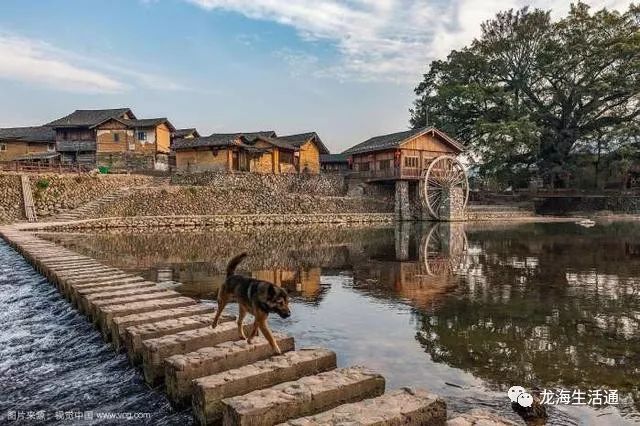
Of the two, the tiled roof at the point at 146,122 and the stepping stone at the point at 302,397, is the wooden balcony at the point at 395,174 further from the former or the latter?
the stepping stone at the point at 302,397

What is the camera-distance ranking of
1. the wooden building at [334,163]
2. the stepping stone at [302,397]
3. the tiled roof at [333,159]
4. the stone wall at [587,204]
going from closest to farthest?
the stepping stone at [302,397] < the stone wall at [587,204] < the tiled roof at [333,159] < the wooden building at [334,163]

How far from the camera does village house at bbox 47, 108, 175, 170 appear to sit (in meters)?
51.4

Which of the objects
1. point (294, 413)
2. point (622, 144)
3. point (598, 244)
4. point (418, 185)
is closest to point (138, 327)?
point (294, 413)

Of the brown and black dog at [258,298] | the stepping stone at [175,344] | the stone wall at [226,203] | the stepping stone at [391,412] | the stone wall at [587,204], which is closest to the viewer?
the stepping stone at [391,412]

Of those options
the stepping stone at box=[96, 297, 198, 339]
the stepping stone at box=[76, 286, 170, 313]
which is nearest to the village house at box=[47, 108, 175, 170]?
the stepping stone at box=[76, 286, 170, 313]

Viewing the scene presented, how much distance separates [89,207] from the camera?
3600cm

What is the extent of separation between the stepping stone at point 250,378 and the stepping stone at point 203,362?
38cm

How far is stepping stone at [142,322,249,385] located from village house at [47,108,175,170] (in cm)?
4873

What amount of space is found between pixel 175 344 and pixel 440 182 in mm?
41573

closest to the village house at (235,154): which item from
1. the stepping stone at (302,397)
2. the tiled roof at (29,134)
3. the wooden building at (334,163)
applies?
the wooden building at (334,163)

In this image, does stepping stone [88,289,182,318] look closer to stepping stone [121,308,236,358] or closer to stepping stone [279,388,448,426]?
stepping stone [121,308,236,358]

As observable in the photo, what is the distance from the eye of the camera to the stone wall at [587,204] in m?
51.4

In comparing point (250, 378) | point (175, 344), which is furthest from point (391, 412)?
point (175, 344)

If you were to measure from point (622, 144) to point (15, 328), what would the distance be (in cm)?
5462
